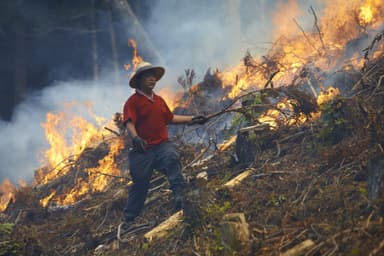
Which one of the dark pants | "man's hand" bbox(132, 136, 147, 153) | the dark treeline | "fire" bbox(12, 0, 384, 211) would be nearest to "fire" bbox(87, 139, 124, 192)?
"fire" bbox(12, 0, 384, 211)

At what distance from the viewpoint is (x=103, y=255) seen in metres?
5.04

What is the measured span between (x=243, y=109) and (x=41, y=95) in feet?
39.8

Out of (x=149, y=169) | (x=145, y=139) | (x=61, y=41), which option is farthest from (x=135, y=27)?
(x=149, y=169)

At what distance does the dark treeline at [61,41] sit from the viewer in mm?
15617

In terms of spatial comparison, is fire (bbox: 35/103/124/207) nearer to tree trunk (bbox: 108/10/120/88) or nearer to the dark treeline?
the dark treeline

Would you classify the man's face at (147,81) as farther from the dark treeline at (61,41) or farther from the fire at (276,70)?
the dark treeline at (61,41)

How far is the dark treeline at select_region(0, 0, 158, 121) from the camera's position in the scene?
15617 millimetres

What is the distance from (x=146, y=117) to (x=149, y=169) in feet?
2.27

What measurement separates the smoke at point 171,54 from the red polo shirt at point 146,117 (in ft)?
32.6

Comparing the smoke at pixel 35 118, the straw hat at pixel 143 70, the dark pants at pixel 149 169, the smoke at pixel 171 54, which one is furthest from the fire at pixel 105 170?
the smoke at pixel 35 118

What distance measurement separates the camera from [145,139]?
224 inches

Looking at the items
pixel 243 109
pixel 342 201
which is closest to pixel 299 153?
pixel 243 109

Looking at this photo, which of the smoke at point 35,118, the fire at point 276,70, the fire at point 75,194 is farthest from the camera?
the smoke at point 35,118

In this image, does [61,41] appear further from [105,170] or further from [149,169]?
[149,169]
